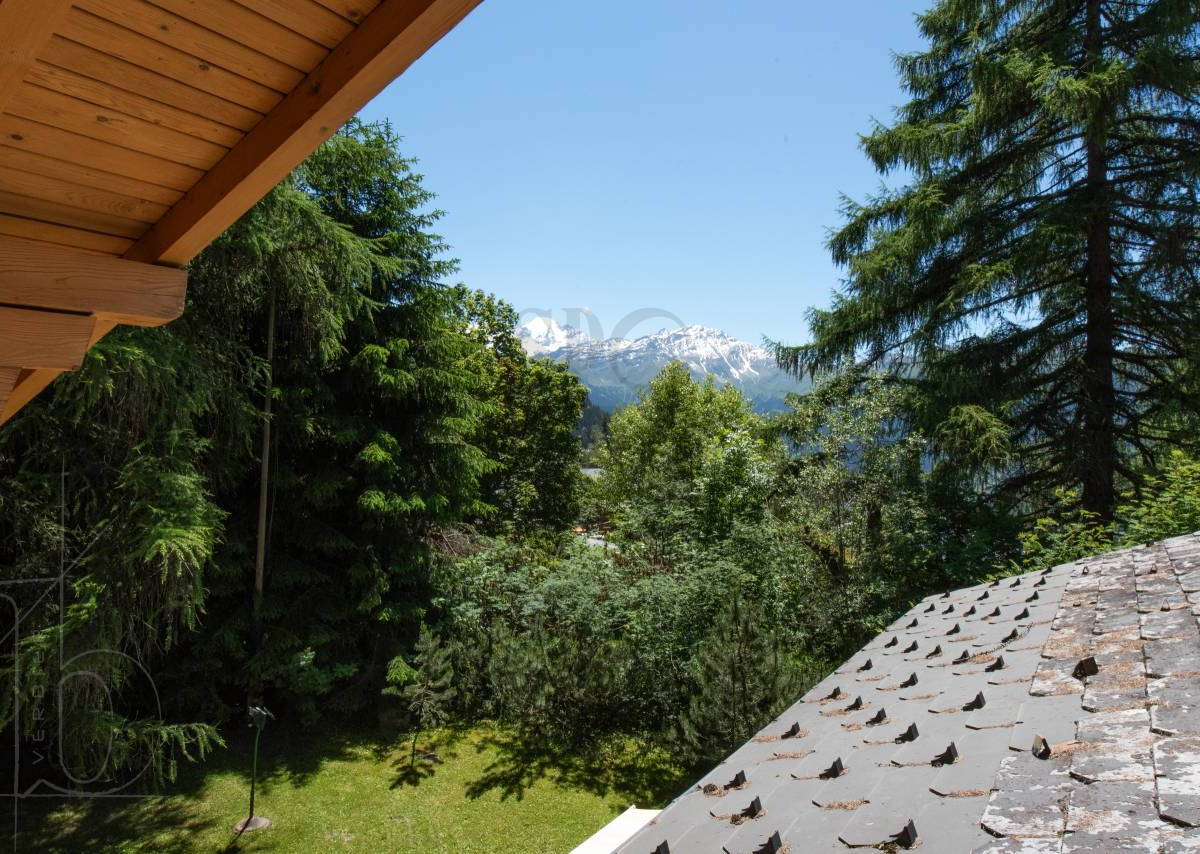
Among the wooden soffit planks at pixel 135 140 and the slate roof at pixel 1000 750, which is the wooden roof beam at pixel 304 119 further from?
the slate roof at pixel 1000 750

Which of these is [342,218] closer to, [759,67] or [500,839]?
[759,67]

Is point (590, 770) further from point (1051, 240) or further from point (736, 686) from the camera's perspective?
point (1051, 240)

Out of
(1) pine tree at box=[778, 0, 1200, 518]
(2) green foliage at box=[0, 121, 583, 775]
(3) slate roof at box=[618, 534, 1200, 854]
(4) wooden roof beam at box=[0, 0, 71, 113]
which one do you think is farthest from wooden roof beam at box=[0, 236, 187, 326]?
(1) pine tree at box=[778, 0, 1200, 518]

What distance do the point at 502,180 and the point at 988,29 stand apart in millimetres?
8184

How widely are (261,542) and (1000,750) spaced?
946 centimetres

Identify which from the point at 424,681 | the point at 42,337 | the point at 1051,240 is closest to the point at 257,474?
the point at 424,681

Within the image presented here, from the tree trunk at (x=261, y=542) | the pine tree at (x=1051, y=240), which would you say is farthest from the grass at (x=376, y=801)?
the pine tree at (x=1051, y=240)

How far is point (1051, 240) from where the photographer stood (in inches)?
357

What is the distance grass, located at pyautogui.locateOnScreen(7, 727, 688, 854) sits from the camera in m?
7.24

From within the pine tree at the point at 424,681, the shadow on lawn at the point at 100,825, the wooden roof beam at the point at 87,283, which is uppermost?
the wooden roof beam at the point at 87,283

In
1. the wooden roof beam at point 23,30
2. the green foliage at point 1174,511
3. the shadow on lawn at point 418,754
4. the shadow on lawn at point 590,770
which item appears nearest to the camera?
the wooden roof beam at point 23,30

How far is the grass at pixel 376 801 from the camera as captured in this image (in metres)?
7.24

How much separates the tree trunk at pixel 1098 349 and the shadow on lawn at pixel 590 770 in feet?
23.0

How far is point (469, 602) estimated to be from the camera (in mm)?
10875
